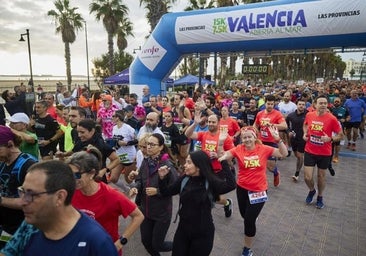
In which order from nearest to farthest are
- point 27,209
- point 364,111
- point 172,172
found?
point 27,209 < point 172,172 < point 364,111

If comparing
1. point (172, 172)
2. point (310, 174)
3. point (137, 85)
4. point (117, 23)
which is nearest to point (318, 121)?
point (310, 174)

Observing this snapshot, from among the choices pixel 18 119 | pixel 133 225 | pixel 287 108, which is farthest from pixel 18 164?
pixel 287 108

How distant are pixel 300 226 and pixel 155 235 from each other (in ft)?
8.68

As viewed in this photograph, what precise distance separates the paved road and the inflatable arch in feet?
15.6

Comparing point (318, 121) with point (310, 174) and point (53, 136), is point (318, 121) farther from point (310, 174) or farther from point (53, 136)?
point (53, 136)

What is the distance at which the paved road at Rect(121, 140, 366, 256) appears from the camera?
4.13 metres

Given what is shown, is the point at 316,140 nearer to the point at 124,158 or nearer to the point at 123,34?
the point at 124,158

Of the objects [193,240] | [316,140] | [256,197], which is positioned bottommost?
[193,240]

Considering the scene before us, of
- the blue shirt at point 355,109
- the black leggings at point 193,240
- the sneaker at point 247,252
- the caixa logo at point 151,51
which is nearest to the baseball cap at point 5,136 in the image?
the black leggings at point 193,240

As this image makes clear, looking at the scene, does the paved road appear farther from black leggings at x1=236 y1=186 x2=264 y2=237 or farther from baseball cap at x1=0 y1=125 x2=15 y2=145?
baseball cap at x1=0 y1=125 x2=15 y2=145

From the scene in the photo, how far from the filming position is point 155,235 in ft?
10.8

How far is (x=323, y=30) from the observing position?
9.16 m

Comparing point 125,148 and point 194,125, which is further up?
point 194,125

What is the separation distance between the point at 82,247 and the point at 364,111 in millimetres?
10670
